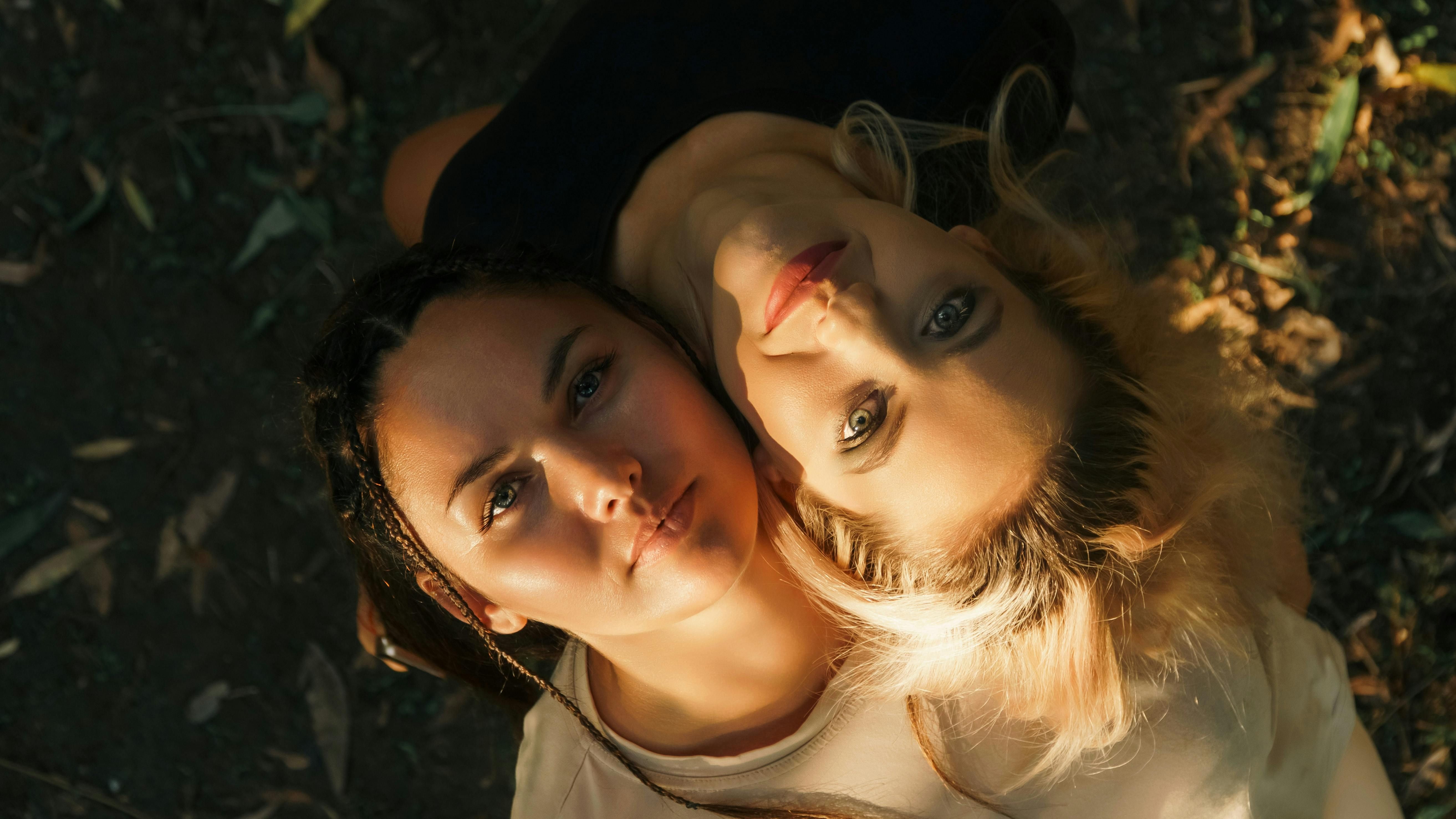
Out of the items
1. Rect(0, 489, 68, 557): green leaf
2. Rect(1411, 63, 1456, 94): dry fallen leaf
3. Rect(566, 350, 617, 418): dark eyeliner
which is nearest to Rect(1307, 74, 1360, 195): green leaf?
Rect(1411, 63, 1456, 94): dry fallen leaf

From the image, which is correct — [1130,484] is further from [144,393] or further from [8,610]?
[8,610]

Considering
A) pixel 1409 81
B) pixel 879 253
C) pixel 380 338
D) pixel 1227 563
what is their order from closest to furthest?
pixel 879 253 → pixel 380 338 → pixel 1227 563 → pixel 1409 81

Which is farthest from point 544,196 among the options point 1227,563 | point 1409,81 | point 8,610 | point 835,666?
point 1409,81

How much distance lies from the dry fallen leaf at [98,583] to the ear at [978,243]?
8.28 ft

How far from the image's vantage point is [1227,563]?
6.29 ft

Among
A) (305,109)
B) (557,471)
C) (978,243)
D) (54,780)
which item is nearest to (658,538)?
(557,471)

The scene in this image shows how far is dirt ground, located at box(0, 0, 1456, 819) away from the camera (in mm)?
2623

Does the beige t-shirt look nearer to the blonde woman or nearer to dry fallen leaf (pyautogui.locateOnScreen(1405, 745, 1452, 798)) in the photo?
the blonde woman

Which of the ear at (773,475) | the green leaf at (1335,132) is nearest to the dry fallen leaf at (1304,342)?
the green leaf at (1335,132)

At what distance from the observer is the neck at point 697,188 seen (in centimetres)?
190

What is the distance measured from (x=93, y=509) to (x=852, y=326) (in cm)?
240

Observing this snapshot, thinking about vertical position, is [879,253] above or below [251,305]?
above

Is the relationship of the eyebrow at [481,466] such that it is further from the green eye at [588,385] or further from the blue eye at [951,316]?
the blue eye at [951,316]

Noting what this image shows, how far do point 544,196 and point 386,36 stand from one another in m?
1.06
